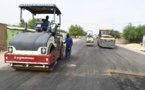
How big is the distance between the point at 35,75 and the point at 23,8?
437cm

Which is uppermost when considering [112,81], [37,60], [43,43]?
[43,43]

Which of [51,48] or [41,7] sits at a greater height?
[41,7]

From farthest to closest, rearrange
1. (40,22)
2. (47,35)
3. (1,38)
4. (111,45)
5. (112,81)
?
(111,45), (1,38), (40,22), (47,35), (112,81)

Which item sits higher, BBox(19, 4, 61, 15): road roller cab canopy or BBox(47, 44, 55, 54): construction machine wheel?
BBox(19, 4, 61, 15): road roller cab canopy

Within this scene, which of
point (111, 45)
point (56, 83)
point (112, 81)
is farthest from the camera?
point (111, 45)

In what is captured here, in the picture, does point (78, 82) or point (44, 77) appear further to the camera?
point (44, 77)

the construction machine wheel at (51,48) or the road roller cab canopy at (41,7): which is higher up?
the road roller cab canopy at (41,7)

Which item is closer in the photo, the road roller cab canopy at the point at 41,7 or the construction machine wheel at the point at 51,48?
the construction machine wheel at the point at 51,48

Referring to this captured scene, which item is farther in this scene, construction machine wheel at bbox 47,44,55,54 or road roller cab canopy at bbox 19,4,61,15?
road roller cab canopy at bbox 19,4,61,15

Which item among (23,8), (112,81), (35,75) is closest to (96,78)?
(112,81)

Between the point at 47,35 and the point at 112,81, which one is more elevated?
the point at 47,35

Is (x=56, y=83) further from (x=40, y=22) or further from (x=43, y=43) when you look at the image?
(x=40, y=22)

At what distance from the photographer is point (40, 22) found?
11.2 m

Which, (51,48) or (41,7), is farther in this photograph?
(41,7)
